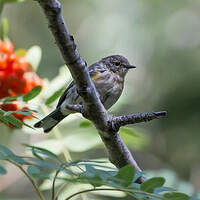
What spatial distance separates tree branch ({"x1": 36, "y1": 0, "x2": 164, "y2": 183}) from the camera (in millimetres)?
2059

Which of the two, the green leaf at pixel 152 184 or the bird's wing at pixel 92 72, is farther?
the bird's wing at pixel 92 72

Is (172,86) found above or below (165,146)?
above

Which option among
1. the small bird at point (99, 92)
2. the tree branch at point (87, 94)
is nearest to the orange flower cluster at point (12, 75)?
the small bird at point (99, 92)

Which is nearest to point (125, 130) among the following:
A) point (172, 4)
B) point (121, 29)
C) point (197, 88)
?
point (197, 88)

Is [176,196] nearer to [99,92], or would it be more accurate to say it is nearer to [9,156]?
[9,156]

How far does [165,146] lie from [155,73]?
4.73ft

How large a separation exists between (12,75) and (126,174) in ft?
7.13

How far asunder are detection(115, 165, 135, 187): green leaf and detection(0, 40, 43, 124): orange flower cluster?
1979 mm

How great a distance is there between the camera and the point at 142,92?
766cm

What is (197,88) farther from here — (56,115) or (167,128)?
(56,115)

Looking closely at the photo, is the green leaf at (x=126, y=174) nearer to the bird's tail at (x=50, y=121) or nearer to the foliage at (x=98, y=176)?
the foliage at (x=98, y=176)

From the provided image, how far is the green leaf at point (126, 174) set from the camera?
197 centimetres

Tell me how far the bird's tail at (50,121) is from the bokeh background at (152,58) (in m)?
2.22

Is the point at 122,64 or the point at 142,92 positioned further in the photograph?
the point at 142,92
